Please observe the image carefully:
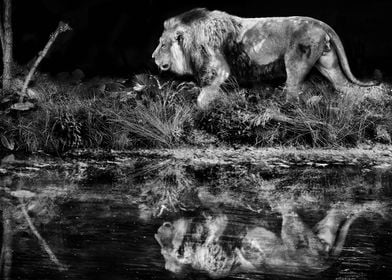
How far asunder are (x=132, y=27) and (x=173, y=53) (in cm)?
213

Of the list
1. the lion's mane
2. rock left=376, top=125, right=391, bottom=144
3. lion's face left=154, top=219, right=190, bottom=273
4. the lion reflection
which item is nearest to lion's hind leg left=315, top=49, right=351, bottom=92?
rock left=376, top=125, right=391, bottom=144

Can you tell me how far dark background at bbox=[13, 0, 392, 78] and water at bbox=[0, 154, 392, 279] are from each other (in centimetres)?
310

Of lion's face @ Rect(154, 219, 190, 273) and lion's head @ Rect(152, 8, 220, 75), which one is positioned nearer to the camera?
lion's face @ Rect(154, 219, 190, 273)

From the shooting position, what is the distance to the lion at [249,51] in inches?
329

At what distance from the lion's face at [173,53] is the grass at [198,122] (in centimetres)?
35

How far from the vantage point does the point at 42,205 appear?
230 inches

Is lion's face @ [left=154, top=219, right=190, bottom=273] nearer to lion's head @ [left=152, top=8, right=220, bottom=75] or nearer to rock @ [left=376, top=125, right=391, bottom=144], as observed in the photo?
lion's head @ [left=152, top=8, right=220, bottom=75]

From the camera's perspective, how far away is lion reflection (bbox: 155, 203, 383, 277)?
4473 mm

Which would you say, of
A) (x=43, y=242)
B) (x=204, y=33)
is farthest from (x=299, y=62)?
(x=43, y=242)

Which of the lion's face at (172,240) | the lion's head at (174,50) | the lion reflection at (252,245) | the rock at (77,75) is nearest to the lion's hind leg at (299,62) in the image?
the lion's head at (174,50)

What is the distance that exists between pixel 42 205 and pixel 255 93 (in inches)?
148

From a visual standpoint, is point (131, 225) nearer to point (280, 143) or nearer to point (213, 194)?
point (213, 194)

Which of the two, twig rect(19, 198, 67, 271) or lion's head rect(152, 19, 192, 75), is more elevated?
lion's head rect(152, 19, 192, 75)

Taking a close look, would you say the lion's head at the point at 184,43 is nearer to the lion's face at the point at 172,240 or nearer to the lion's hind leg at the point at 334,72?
the lion's hind leg at the point at 334,72
